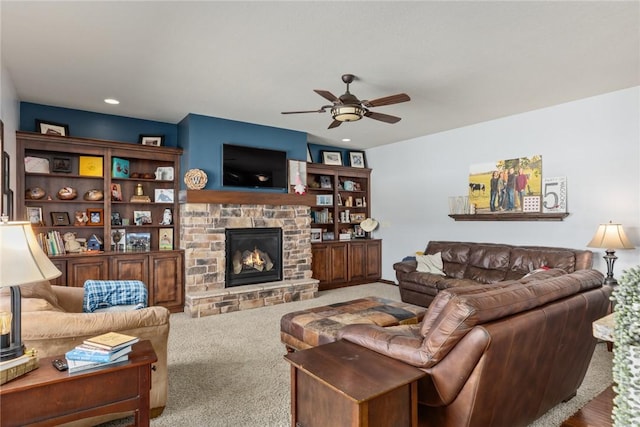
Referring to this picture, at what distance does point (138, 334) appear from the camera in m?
2.17

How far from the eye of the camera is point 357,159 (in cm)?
720

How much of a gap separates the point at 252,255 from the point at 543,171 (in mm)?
4152

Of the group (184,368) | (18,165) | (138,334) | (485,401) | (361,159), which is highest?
(361,159)

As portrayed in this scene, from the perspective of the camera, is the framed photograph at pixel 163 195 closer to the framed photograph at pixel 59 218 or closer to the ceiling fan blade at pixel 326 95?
Answer: the framed photograph at pixel 59 218

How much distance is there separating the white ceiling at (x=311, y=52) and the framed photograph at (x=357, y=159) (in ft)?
8.62

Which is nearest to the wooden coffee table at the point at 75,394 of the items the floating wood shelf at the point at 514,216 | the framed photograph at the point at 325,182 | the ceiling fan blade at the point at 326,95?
the ceiling fan blade at the point at 326,95

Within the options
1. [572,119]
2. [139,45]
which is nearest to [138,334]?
[139,45]

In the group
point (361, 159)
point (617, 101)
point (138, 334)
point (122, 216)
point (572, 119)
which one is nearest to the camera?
point (138, 334)

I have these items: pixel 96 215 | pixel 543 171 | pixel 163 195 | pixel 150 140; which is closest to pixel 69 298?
pixel 96 215

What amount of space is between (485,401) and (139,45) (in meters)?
3.39

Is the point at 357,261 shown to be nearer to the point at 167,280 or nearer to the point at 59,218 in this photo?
the point at 167,280

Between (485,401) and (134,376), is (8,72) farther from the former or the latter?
(485,401)

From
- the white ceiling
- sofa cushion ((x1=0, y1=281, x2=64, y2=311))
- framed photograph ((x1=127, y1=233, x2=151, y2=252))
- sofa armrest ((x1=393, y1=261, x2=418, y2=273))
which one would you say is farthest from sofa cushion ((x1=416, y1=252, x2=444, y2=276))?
sofa cushion ((x1=0, y1=281, x2=64, y2=311))

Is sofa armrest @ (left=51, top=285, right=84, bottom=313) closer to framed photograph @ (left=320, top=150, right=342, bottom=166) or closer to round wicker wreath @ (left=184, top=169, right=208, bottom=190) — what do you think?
round wicker wreath @ (left=184, top=169, right=208, bottom=190)
